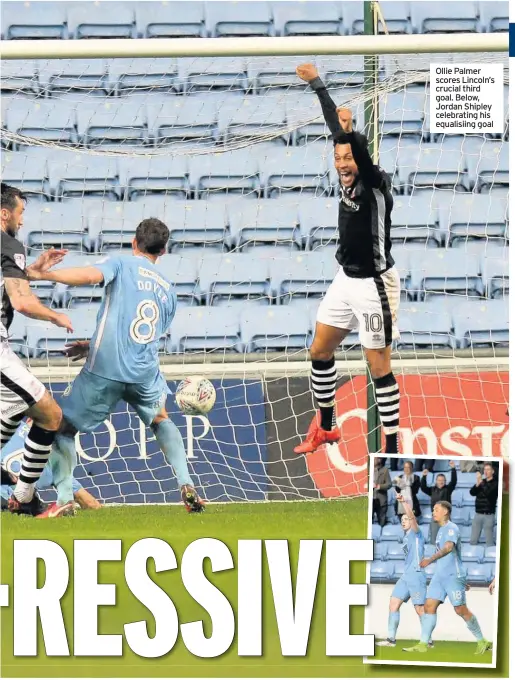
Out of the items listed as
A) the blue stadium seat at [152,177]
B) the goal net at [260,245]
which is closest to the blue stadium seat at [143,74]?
the goal net at [260,245]

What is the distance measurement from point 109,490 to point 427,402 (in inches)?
50.3

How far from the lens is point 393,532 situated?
12.2ft

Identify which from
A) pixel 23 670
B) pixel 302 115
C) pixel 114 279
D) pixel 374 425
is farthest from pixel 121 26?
pixel 23 670

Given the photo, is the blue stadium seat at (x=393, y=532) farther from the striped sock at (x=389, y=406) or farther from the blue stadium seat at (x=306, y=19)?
the blue stadium seat at (x=306, y=19)

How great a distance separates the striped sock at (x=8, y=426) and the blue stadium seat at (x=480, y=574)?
1.63 meters

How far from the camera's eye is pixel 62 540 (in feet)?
13.3

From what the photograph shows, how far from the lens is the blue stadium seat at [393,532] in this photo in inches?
146

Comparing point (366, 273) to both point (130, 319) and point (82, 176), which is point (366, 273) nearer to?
point (130, 319)

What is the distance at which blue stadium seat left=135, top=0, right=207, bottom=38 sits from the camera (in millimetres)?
5879

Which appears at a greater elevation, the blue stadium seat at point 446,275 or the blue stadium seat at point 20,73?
the blue stadium seat at point 20,73

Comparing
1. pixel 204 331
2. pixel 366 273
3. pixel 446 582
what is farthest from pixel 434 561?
pixel 204 331

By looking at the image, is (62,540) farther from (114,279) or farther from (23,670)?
(114,279)

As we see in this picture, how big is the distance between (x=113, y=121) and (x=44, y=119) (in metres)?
0.33

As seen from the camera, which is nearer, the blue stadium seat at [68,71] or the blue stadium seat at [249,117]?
the blue stadium seat at [249,117]
